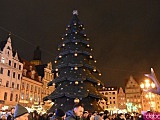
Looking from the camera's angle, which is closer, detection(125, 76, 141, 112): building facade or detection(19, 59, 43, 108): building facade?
detection(19, 59, 43, 108): building facade

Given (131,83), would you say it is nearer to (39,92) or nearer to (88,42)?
(39,92)

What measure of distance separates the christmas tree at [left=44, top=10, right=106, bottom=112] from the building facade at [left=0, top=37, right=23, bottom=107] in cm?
2095

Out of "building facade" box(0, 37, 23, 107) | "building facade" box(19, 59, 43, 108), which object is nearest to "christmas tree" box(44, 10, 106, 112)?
"building facade" box(0, 37, 23, 107)

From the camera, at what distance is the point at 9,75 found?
140ft

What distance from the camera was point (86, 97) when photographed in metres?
20.9

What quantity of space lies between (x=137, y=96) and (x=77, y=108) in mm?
85432

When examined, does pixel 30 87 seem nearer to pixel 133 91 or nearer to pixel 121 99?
pixel 133 91

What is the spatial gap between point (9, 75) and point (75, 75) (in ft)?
83.6

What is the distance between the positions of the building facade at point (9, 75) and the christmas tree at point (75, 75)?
2095cm

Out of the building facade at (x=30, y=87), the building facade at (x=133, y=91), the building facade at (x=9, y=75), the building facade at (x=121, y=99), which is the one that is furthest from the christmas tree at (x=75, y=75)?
the building facade at (x=121, y=99)

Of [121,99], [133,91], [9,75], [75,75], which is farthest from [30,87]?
[121,99]

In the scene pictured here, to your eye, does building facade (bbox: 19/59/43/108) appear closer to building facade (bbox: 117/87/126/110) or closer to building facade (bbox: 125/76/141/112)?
building facade (bbox: 125/76/141/112)

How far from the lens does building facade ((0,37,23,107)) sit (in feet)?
133

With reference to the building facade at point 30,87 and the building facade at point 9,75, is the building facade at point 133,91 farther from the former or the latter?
the building facade at point 9,75
